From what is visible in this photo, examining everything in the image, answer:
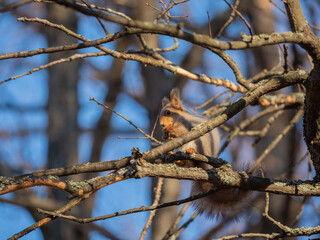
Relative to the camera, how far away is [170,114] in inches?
104

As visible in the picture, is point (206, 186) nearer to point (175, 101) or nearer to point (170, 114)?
point (170, 114)

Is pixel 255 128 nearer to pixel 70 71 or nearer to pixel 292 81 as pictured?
pixel 70 71

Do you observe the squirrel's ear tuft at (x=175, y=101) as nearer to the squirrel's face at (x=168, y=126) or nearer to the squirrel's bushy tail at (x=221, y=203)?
the squirrel's face at (x=168, y=126)

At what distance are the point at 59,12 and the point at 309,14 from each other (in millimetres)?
2950

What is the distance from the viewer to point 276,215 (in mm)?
5152

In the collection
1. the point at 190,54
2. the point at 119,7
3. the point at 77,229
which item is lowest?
the point at 77,229

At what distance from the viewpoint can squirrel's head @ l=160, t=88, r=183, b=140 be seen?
2475 mm

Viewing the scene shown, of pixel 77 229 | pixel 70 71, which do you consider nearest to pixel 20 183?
pixel 77 229

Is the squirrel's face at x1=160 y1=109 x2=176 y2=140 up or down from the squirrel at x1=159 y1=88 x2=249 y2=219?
up

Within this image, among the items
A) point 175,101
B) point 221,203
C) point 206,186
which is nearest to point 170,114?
point 175,101

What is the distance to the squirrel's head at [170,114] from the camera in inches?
97.4

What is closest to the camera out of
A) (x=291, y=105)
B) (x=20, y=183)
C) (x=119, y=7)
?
(x=20, y=183)

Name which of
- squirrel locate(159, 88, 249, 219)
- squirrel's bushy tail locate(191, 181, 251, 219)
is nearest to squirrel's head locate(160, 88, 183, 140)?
squirrel locate(159, 88, 249, 219)

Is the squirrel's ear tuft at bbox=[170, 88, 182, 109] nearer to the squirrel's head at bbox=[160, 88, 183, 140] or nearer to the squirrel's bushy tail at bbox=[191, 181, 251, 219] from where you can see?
the squirrel's head at bbox=[160, 88, 183, 140]
